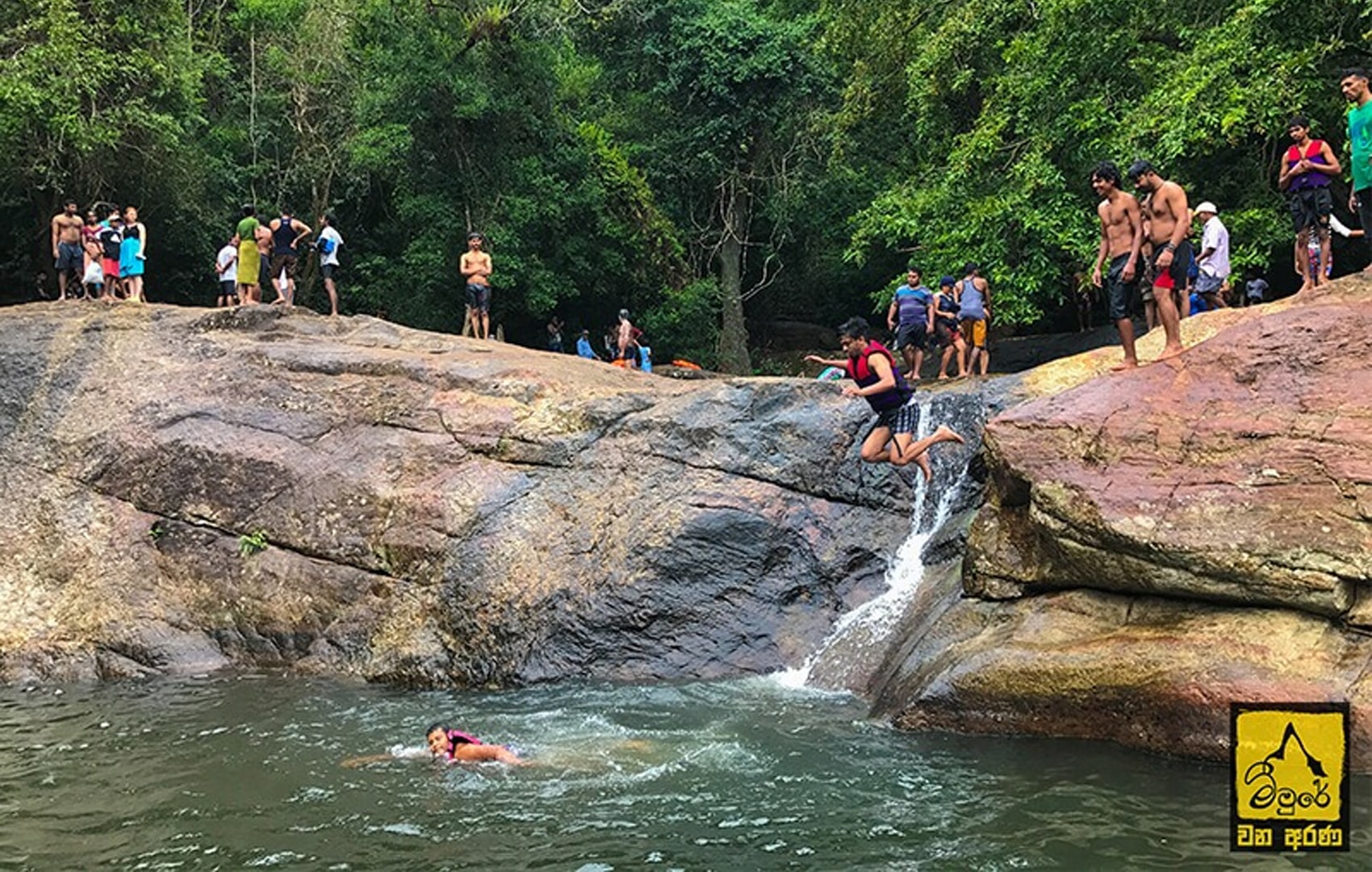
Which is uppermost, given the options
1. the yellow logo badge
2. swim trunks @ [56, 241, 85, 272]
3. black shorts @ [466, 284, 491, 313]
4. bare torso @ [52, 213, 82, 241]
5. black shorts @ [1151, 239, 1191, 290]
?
bare torso @ [52, 213, 82, 241]

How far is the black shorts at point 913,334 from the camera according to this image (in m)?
16.2

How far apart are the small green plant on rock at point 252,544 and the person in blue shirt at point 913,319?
321 inches

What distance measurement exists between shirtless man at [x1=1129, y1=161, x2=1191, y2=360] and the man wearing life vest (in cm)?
210

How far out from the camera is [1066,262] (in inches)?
809

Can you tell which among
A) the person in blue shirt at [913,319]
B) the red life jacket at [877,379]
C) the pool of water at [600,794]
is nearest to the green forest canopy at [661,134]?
the person in blue shirt at [913,319]

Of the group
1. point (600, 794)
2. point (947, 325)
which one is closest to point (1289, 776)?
point (600, 794)

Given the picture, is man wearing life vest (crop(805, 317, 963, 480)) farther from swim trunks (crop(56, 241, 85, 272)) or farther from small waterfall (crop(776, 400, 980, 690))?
swim trunks (crop(56, 241, 85, 272))

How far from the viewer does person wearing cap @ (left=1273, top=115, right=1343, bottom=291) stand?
11336 millimetres

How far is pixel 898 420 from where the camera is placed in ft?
37.3

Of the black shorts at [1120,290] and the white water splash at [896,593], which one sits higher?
the black shorts at [1120,290]

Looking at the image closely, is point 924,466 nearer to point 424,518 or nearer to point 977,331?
point 424,518

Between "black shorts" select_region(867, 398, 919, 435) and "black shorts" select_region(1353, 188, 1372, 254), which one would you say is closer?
"black shorts" select_region(1353, 188, 1372, 254)

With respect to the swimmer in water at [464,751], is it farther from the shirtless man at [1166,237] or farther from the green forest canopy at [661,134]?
the green forest canopy at [661,134]

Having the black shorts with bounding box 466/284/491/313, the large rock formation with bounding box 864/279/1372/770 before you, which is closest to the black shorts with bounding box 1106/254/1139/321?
the large rock formation with bounding box 864/279/1372/770
